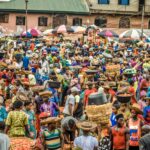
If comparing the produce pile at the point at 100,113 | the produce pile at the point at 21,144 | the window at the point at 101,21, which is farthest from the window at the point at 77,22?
the produce pile at the point at 21,144

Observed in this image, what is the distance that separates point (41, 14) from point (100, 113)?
4690 centimetres

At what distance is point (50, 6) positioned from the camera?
58375mm

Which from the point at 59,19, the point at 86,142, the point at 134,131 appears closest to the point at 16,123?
the point at 86,142

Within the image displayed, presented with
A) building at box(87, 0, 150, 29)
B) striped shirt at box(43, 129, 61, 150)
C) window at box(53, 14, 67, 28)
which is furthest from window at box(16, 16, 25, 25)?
striped shirt at box(43, 129, 61, 150)

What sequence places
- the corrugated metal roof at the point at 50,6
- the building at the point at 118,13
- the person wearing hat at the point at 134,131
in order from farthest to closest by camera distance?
the building at the point at 118,13 → the corrugated metal roof at the point at 50,6 → the person wearing hat at the point at 134,131

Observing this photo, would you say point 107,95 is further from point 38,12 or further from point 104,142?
point 38,12

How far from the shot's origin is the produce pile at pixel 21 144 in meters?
10.7

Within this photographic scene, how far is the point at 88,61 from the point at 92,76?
24.4ft

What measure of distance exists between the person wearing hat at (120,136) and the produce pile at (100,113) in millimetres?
777

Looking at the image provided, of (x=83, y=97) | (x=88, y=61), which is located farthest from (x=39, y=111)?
(x=88, y=61)

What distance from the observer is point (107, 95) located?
49.1 feet

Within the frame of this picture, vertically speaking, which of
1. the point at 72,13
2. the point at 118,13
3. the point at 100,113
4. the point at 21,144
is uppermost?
the point at 118,13

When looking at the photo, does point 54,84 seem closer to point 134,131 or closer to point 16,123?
point 16,123

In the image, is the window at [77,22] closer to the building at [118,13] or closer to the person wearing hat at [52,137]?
the building at [118,13]
